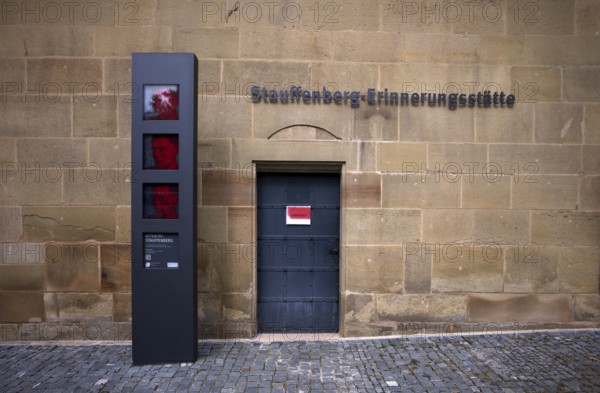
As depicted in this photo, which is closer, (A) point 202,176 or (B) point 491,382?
(B) point 491,382

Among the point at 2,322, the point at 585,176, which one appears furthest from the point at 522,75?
the point at 2,322

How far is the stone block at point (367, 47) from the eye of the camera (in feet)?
17.3

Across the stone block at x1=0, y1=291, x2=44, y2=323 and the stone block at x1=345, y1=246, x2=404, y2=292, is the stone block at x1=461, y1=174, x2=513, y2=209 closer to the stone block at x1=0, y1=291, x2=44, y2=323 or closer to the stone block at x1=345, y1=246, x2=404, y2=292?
the stone block at x1=345, y1=246, x2=404, y2=292

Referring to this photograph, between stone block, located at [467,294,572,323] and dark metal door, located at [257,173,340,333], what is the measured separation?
2038 mm

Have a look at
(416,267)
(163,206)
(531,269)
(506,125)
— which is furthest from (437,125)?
(163,206)

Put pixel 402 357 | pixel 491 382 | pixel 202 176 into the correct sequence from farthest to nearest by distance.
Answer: pixel 202 176 < pixel 402 357 < pixel 491 382

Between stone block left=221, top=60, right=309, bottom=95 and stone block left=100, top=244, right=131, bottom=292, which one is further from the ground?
stone block left=221, top=60, right=309, bottom=95

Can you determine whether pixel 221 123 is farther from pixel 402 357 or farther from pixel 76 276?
pixel 402 357

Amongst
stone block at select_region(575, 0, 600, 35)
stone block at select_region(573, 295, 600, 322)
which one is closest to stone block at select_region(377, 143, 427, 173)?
stone block at select_region(575, 0, 600, 35)

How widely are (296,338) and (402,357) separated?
1.47 m

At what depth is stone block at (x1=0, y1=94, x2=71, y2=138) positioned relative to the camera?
521 centimetres

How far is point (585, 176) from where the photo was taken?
5.39 meters

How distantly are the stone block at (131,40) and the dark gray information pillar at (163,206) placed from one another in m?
1.05

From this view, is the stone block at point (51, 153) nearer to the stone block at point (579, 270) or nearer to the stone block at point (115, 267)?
the stone block at point (115, 267)
